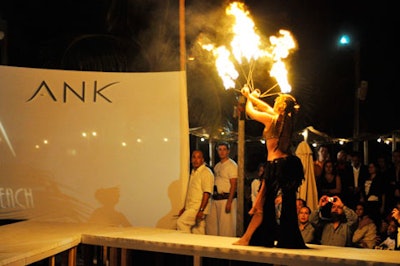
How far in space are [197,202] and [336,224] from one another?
1693 mm

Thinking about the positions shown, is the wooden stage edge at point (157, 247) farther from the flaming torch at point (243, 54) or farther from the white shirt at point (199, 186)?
the flaming torch at point (243, 54)

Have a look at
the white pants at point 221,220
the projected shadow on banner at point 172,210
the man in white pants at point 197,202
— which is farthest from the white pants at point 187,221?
the white pants at point 221,220

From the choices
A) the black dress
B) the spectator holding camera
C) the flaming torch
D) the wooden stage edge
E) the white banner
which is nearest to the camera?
the wooden stage edge

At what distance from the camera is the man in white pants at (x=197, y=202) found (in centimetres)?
677

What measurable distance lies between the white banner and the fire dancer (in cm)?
212

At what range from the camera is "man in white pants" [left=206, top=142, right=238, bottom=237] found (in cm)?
697

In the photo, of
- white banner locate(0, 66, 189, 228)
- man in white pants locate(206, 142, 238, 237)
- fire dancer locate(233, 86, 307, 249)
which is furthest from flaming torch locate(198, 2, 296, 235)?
white banner locate(0, 66, 189, 228)

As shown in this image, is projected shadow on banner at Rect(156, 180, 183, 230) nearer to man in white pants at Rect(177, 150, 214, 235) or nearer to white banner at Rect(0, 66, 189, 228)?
white banner at Rect(0, 66, 189, 228)

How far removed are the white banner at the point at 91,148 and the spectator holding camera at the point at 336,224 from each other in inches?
73.3

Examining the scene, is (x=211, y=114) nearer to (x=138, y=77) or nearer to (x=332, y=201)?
(x=138, y=77)

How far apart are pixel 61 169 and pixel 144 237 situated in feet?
6.61

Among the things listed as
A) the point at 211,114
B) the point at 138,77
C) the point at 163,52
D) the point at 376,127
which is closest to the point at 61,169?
the point at 138,77

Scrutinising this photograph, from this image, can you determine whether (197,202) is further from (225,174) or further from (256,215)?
(256,215)

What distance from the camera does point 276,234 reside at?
5031 millimetres
